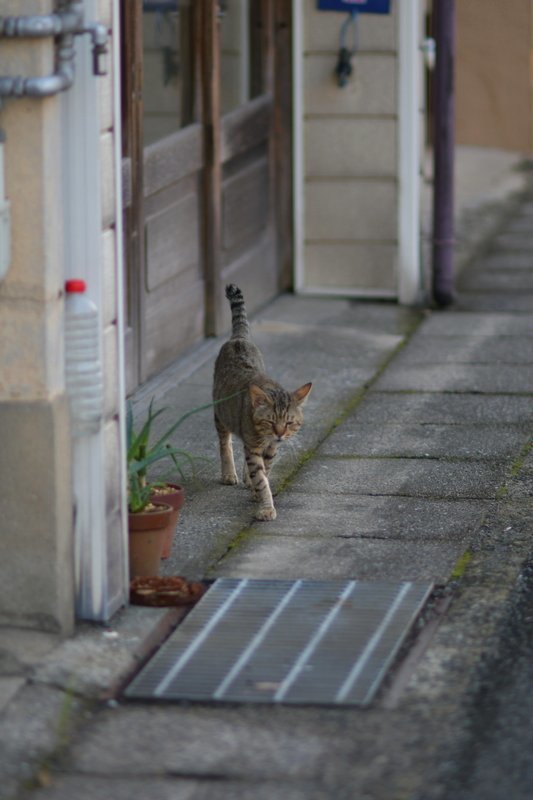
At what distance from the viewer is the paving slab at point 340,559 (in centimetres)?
581

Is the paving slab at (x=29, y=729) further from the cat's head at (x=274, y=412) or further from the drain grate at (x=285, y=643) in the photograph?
the cat's head at (x=274, y=412)

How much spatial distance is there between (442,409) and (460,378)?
72cm

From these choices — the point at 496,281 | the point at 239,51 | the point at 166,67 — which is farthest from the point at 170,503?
the point at 496,281

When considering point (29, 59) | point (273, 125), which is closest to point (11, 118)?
point (29, 59)

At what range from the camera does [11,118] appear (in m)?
4.75

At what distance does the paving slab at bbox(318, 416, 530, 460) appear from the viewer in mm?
7418

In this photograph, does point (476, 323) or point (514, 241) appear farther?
point (514, 241)

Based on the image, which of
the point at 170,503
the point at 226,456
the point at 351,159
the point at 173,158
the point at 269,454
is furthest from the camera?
the point at 351,159

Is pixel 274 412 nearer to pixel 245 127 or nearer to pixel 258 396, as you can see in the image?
pixel 258 396

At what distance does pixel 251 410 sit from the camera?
257 inches

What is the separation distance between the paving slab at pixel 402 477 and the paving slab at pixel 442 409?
0.77 meters

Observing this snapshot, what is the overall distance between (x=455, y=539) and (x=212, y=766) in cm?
208

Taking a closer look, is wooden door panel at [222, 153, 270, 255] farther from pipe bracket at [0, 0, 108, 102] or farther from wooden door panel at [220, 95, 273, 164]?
pipe bracket at [0, 0, 108, 102]

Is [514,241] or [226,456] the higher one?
[514,241]
